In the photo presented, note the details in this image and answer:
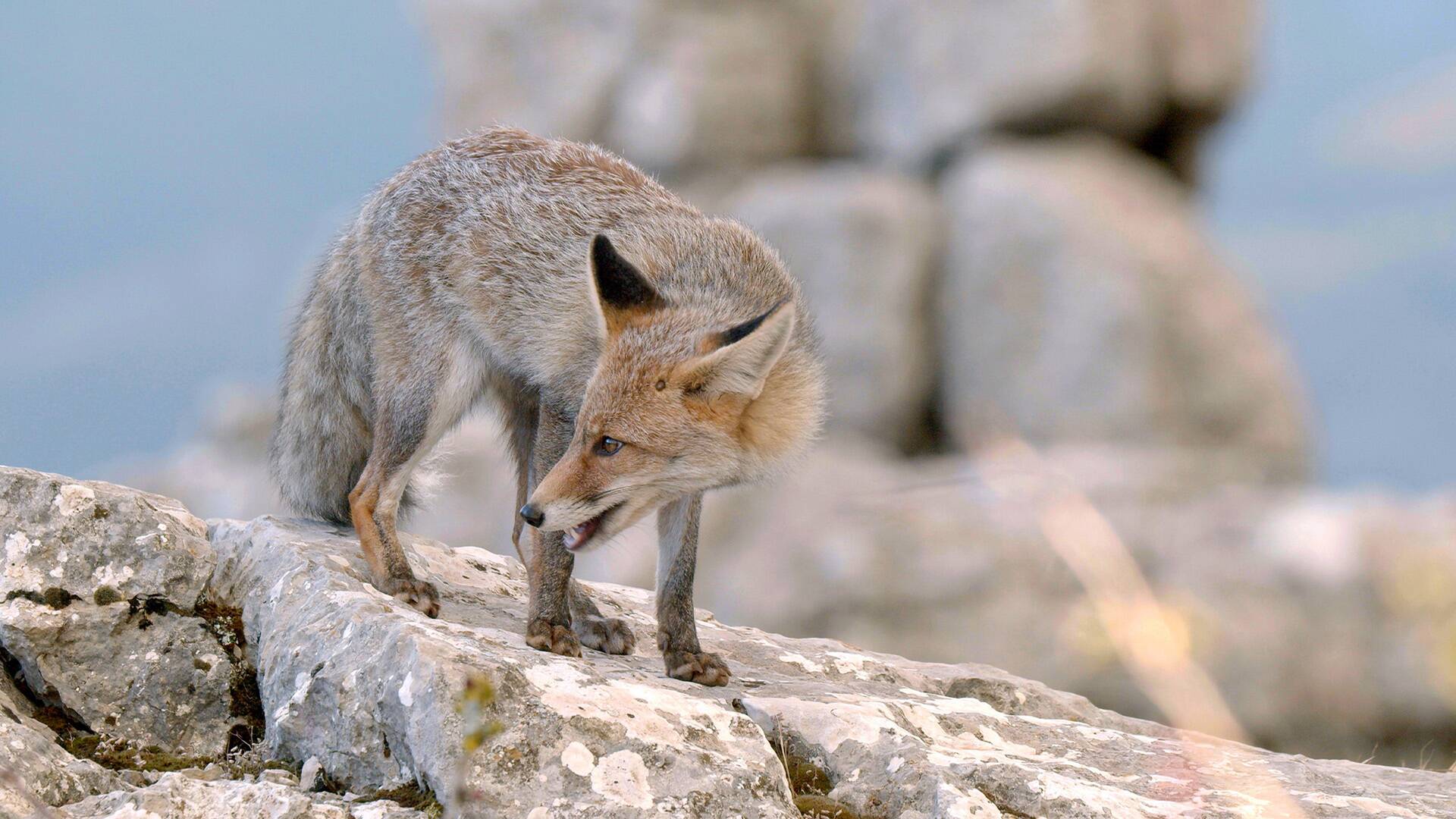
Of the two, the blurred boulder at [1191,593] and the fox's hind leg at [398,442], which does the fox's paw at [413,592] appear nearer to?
the fox's hind leg at [398,442]

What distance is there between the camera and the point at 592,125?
2661 centimetres

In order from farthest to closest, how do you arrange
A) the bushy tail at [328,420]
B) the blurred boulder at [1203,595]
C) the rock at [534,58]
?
the rock at [534,58] → the blurred boulder at [1203,595] → the bushy tail at [328,420]

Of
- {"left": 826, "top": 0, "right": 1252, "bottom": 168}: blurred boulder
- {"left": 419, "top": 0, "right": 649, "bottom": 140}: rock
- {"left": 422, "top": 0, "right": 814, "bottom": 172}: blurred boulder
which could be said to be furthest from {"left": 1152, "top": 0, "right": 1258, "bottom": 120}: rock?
{"left": 419, "top": 0, "right": 649, "bottom": 140}: rock

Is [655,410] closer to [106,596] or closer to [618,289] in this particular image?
[618,289]

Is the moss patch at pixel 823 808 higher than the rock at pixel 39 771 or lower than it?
higher

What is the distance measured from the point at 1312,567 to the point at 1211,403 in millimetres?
6668

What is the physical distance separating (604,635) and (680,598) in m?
0.41

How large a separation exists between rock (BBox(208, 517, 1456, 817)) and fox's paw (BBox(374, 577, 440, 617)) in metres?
0.15

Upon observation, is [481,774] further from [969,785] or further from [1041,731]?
[1041,731]

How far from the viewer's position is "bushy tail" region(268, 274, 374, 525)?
6023 millimetres

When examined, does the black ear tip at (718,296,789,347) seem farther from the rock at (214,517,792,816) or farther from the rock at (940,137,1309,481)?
the rock at (940,137,1309,481)

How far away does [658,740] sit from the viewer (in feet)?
11.9

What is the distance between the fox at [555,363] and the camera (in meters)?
4.82

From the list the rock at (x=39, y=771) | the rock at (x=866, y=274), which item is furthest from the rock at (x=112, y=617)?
the rock at (x=866, y=274)
